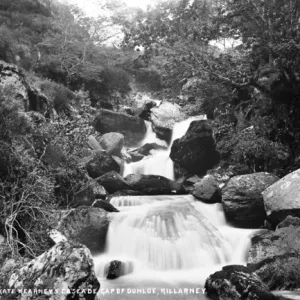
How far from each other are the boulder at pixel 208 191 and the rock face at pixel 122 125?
8.68 m

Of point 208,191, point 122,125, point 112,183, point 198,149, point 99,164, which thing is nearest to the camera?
point 208,191

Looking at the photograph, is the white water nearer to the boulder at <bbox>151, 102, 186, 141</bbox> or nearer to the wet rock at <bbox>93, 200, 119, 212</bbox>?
the boulder at <bbox>151, 102, 186, 141</bbox>

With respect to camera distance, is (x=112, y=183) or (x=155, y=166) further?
(x=155, y=166)

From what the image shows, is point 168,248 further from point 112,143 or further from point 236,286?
point 112,143

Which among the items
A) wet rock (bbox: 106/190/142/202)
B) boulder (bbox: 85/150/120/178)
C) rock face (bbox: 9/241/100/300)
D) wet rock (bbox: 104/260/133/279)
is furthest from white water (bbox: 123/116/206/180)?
rock face (bbox: 9/241/100/300)

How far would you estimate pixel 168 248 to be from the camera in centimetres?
856

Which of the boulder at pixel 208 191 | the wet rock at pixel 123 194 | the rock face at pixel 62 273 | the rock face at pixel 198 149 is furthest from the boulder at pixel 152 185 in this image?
the rock face at pixel 62 273

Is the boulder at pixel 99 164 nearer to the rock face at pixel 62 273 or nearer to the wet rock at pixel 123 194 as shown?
the wet rock at pixel 123 194

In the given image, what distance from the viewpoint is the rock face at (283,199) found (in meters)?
8.19

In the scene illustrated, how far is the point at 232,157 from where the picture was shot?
42.9 ft

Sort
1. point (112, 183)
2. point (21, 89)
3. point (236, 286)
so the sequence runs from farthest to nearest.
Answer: point (112, 183)
point (21, 89)
point (236, 286)

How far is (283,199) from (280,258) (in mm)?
2095

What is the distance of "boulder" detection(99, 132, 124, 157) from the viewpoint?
1700 centimetres

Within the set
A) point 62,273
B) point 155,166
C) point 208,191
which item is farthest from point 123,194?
point 62,273
